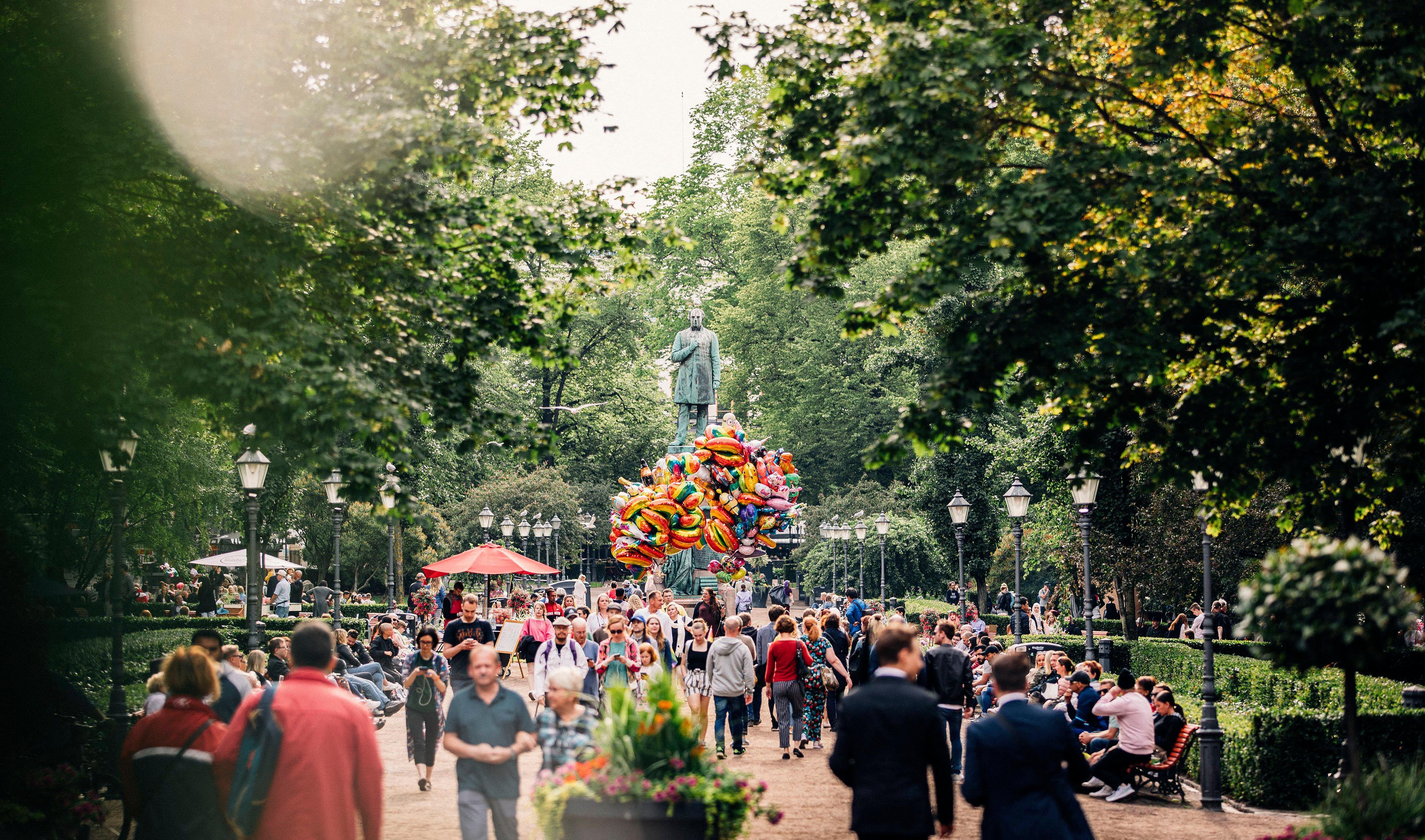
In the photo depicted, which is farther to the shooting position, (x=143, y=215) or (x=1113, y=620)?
(x=1113, y=620)

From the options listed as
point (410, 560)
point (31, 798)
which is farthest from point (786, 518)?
point (410, 560)

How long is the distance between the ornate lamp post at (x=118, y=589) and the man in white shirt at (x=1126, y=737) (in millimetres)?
9274

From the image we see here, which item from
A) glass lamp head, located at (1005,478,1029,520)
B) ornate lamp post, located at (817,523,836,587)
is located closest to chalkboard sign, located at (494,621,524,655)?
glass lamp head, located at (1005,478,1029,520)

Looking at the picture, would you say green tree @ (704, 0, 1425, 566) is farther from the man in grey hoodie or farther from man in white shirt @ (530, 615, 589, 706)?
the man in grey hoodie

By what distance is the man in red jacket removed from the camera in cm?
569

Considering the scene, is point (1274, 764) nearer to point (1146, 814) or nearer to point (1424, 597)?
point (1146, 814)

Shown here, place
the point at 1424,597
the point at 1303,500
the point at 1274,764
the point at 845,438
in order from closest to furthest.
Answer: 1. the point at 1303,500
2. the point at 1274,764
3. the point at 1424,597
4. the point at 845,438

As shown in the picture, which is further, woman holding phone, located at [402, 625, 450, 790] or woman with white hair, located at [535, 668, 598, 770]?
woman holding phone, located at [402, 625, 450, 790]

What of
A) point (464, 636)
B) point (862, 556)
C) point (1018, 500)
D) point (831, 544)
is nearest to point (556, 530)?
point (831, 544)

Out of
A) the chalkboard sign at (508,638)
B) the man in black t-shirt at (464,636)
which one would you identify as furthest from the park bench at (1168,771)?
the chalkboard sign at (508,638)

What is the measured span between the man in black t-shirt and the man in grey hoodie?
8.71 feet

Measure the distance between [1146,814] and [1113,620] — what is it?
81.7ft

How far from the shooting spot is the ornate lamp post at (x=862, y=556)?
131 feet

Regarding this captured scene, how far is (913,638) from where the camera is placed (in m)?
6.65
